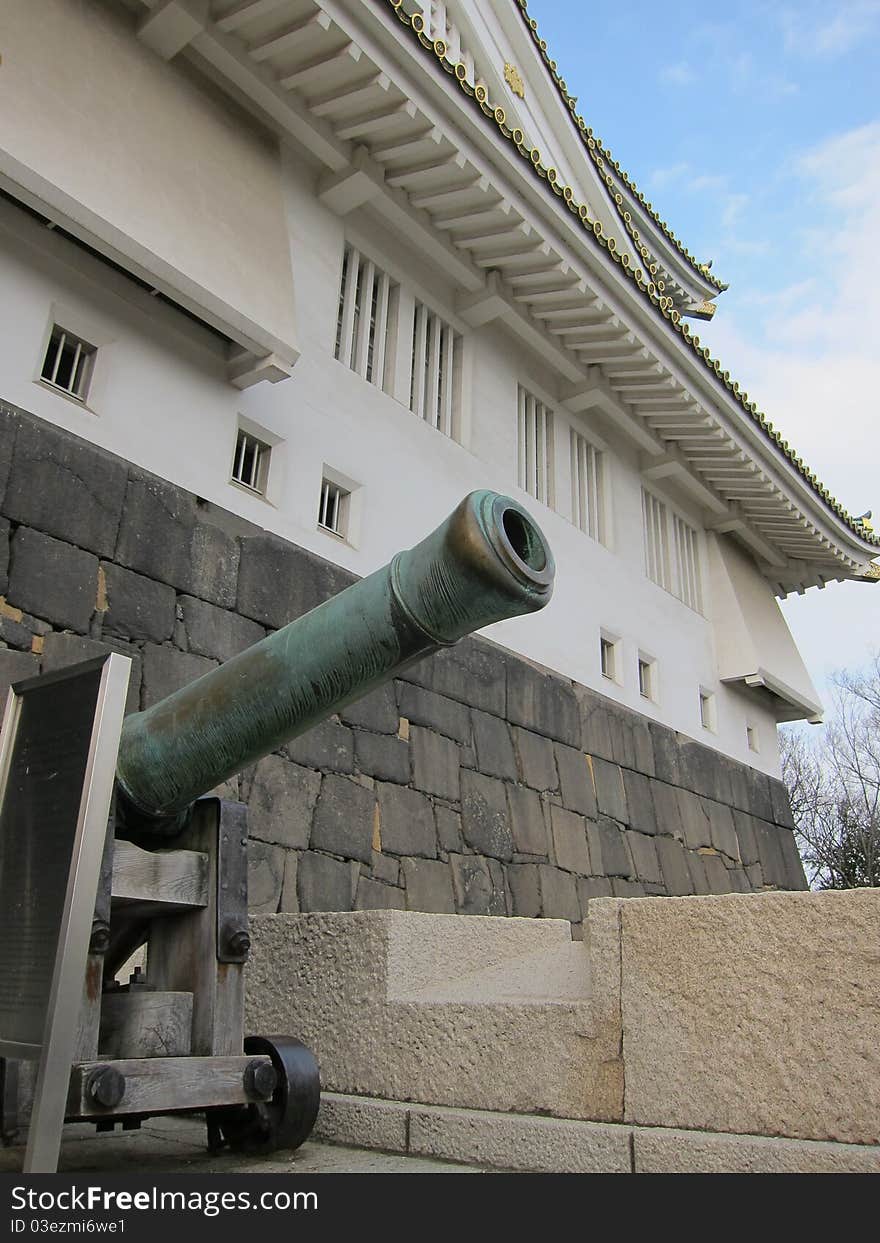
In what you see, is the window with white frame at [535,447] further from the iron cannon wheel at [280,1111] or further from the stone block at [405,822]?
the iron cannon wheel at [280,1111]

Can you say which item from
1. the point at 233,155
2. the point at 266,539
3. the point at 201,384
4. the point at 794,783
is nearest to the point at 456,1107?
the point at 266,539

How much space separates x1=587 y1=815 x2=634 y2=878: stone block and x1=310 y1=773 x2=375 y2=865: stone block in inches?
122

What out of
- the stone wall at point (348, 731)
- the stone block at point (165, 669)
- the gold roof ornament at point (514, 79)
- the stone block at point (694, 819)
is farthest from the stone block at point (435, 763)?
the gold roof ornament at point (514, 79)

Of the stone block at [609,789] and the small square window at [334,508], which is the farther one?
the stone block at [609,789]

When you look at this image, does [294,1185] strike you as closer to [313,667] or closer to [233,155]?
[313,667]

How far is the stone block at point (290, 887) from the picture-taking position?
5.74 m

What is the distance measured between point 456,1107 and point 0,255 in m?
4.97

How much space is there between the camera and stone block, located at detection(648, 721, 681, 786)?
10227mm

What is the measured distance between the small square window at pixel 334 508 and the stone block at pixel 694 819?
538 centimetres

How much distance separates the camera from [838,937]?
7.77ft

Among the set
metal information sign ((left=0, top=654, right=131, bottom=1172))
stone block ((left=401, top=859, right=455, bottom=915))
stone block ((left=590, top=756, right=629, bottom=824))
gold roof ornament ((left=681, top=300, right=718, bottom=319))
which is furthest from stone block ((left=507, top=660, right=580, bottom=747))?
gold roof ornament ((left=681, top=300, right=718, bottom=319))

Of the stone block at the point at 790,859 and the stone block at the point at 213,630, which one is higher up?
the stone block at the point at 213,630

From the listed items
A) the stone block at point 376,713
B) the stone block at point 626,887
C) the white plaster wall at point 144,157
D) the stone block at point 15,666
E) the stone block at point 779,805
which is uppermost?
the white plaster wall at point 144,157

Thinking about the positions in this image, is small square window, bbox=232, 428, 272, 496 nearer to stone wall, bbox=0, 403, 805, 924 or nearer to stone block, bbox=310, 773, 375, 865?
stone wall, bbox=0, 403, 805, 924
